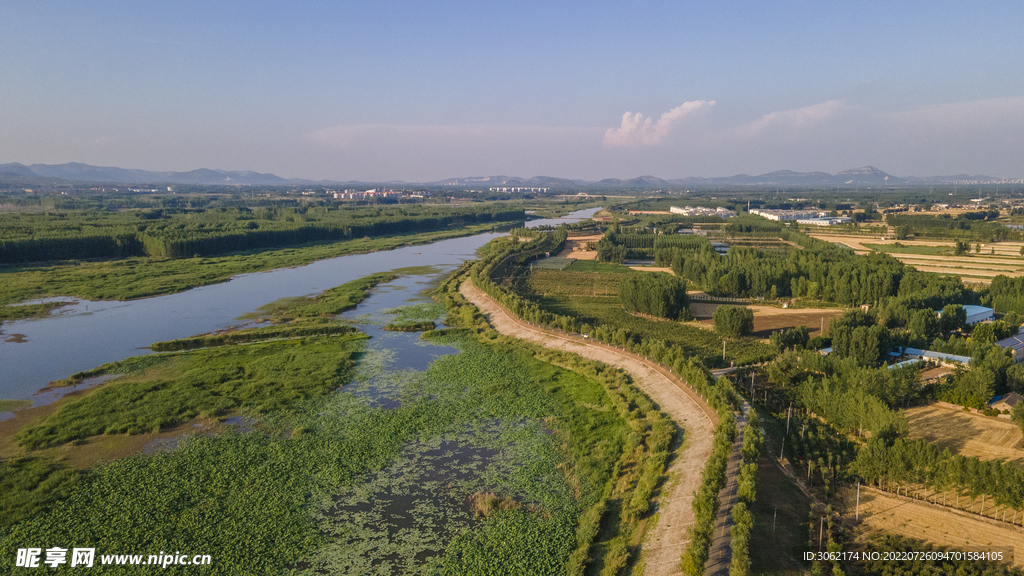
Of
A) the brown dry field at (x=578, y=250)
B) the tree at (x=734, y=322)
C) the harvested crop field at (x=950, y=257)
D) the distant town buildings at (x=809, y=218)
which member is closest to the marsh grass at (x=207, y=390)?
the tree at (x=734, y=322)

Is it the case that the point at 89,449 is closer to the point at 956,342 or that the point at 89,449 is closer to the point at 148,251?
the point at 956,342

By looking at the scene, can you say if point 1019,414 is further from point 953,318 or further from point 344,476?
point 344,476

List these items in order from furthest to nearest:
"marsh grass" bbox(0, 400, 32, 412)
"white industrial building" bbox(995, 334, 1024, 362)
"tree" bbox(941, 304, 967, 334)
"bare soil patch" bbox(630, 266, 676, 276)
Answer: "bare soil patch" bbox(630, 266, 676, 276) < "tree" bbox(941, 304, 967, 334) < "white industrial building" bbox(995, 334, 1024, 362) < "marsh grass" bbox(0, 400, 32, 412)

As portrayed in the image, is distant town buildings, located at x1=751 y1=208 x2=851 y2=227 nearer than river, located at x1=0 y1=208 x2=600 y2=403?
No

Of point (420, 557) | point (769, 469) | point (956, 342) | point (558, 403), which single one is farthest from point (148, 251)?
point (956, 342)

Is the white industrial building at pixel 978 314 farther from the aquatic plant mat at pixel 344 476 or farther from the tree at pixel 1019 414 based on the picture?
the aquatic plant mat at pixel 344 476

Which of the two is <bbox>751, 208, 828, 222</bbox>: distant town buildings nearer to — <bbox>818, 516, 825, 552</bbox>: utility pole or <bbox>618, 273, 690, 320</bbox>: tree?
<bbox>618, 273, 690, 320</bbox>: tree

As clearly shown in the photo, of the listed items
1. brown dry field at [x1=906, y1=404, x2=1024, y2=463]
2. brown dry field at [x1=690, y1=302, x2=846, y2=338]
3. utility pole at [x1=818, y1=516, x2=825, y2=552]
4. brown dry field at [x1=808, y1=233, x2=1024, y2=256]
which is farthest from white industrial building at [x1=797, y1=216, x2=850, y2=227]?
utility pole at [x1=818, y1=516, x2=825, y2=552]
